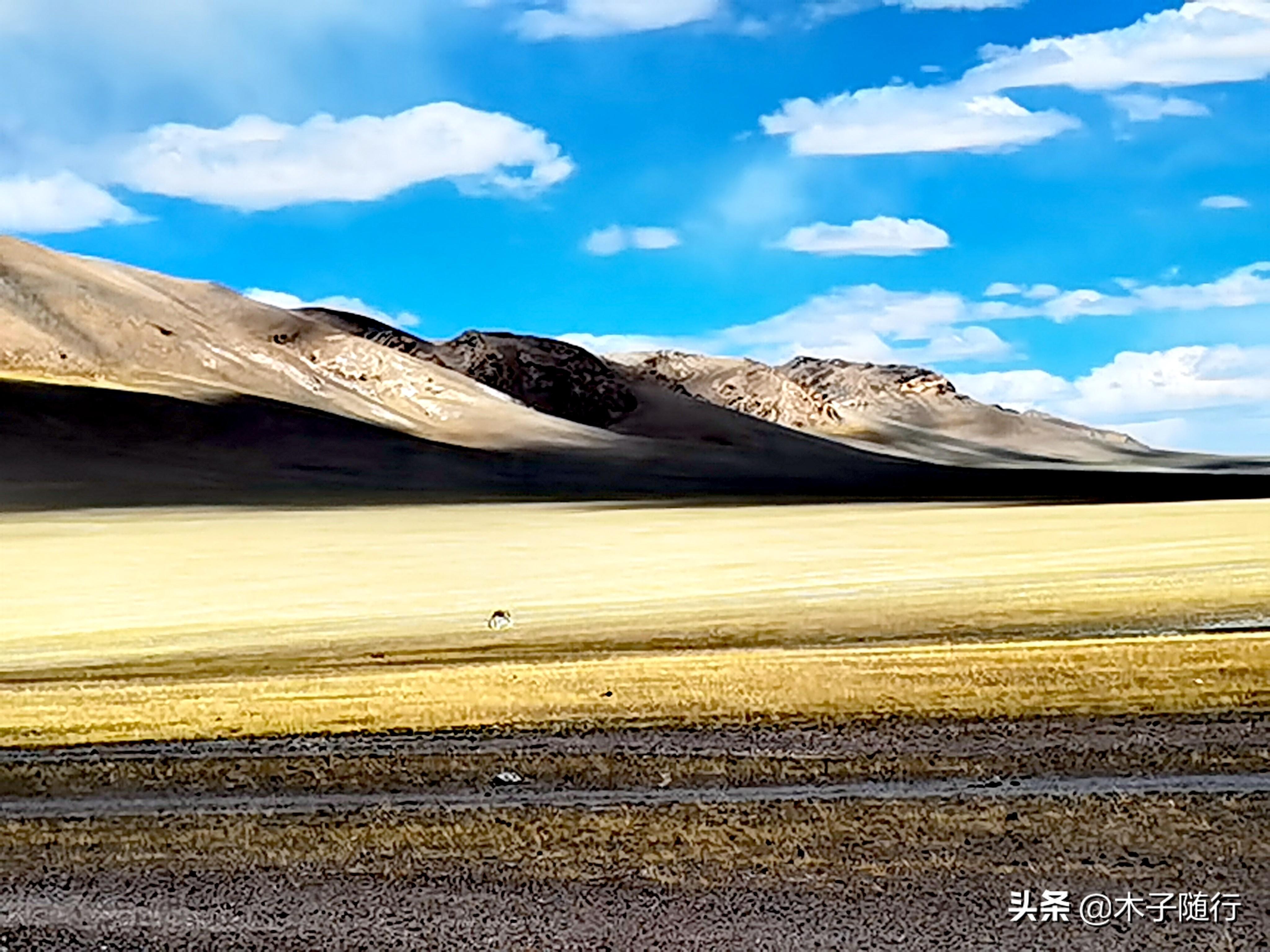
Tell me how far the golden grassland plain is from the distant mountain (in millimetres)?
39734

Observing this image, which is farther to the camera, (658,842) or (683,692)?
(683,692)

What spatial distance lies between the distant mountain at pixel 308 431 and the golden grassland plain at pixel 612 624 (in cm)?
3973

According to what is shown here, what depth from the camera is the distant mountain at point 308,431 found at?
10556cm

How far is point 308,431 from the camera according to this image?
416 ft

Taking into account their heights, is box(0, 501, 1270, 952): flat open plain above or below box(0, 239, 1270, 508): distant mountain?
below

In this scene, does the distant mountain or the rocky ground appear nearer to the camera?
the rocky ground

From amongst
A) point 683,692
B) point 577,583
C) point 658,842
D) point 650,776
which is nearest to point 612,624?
point 683,692

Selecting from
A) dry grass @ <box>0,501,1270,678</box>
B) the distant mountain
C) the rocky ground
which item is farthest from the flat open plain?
the distant mountain

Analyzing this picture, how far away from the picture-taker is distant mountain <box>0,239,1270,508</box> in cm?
10556

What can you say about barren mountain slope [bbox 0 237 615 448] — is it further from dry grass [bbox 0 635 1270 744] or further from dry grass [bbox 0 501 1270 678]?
dry grass [bbox 0 635 1270 744]

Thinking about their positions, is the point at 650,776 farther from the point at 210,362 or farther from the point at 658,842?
the point at 210,362

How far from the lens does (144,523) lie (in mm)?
66562

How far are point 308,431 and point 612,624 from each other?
335ft

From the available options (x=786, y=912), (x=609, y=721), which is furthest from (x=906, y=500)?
(x=786, y=912)
